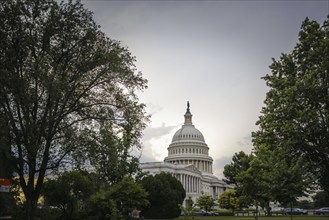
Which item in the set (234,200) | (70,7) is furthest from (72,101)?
(234,200)

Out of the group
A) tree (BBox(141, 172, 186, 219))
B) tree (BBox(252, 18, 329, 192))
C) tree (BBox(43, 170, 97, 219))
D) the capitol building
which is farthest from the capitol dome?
tree (BBox(252, 18, 329, 192))

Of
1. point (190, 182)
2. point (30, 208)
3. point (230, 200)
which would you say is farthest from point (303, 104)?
point (190, 182)

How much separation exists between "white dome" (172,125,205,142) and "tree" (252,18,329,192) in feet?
442

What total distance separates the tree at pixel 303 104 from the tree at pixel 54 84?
1248cm

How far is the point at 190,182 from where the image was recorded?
454ft

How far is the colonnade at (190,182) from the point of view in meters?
133

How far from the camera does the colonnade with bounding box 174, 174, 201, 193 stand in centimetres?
13288

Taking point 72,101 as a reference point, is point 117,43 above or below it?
above

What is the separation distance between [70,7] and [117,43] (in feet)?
12.7

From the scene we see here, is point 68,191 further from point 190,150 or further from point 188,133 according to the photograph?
point 188,133

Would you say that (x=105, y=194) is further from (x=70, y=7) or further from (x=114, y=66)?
(x=70, y=7)

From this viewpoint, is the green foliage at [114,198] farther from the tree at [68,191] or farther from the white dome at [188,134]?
the white dome at [188,134]

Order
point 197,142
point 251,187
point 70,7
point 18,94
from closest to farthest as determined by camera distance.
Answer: point 18,94, point 70,7, point 251,187, point 197,142

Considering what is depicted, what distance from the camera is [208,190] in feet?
552
